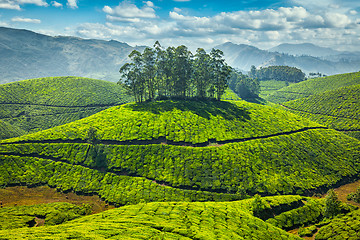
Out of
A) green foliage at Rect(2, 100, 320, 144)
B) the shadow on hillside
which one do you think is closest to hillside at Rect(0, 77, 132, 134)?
green foliage at Rect(2, 100, 320, 144)

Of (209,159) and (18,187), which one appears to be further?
(209,159)

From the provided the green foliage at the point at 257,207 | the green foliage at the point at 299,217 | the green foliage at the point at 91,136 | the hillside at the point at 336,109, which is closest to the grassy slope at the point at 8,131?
the green foliage at the point at 91,136

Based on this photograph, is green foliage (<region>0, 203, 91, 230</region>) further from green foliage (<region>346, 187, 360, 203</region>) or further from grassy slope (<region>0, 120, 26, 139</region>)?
green foliage (<region>346, 187, 360, 203</region>)

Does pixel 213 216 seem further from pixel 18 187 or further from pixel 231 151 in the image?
pixel 18 187

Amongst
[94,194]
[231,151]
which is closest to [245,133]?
[231,151]

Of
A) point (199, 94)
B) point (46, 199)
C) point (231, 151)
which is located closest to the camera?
point (46, 199)

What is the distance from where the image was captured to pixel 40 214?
5053 centimetres

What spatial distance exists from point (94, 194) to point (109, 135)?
91.5 ft

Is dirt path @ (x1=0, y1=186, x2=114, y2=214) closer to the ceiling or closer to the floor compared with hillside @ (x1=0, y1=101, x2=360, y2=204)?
closer to the floor

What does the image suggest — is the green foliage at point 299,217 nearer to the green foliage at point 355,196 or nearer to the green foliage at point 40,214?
the green foliage at point 355,196

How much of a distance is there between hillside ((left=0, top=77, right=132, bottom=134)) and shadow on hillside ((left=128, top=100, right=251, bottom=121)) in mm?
61369

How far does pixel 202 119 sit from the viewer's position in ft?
323

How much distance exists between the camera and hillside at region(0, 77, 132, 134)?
425 feet

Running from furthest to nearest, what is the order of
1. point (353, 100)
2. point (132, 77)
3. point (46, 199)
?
point (353, 100)
point (132, 77)
point (46, 199)
